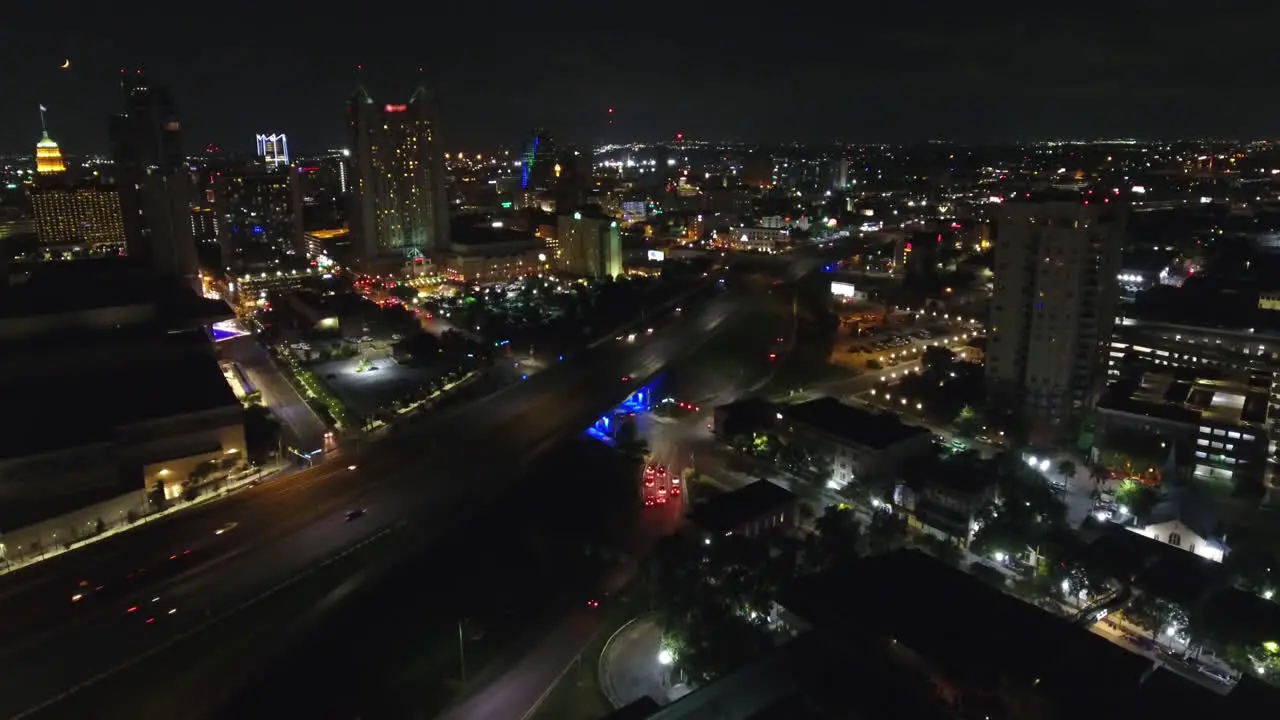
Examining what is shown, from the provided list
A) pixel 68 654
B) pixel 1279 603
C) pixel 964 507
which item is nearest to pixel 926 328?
pixel 964 507

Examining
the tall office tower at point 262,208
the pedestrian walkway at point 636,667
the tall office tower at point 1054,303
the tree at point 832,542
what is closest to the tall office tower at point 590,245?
the tall office tower at point 262,208

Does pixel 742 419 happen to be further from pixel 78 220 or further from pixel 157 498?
pixel 78 220

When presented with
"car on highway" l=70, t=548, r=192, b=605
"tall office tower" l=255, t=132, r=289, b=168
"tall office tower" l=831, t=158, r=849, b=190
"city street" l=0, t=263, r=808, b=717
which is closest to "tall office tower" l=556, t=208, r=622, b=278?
"city street" l=0, t=263, r=808, b=717

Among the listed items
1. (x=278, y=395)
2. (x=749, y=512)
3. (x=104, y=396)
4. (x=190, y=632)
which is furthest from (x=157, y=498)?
(x=749, y=512)

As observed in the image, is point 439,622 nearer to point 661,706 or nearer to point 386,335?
point 661,706

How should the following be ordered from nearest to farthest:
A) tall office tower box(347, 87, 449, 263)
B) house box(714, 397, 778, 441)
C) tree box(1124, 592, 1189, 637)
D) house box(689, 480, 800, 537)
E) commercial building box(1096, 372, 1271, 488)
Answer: tree box(1124, 592, 1189, 637)
house box(689, 480, 800, 537)
commercial building box(1096, 372, 1271, 488)
house box(714, 397, 778, 441)
tall office tower box(347, 87, 449, 263)

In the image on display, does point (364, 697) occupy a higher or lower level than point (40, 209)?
lower

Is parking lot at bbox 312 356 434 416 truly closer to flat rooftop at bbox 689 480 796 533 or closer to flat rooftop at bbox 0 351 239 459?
flat rooftop at bbox 0 351 239 459
